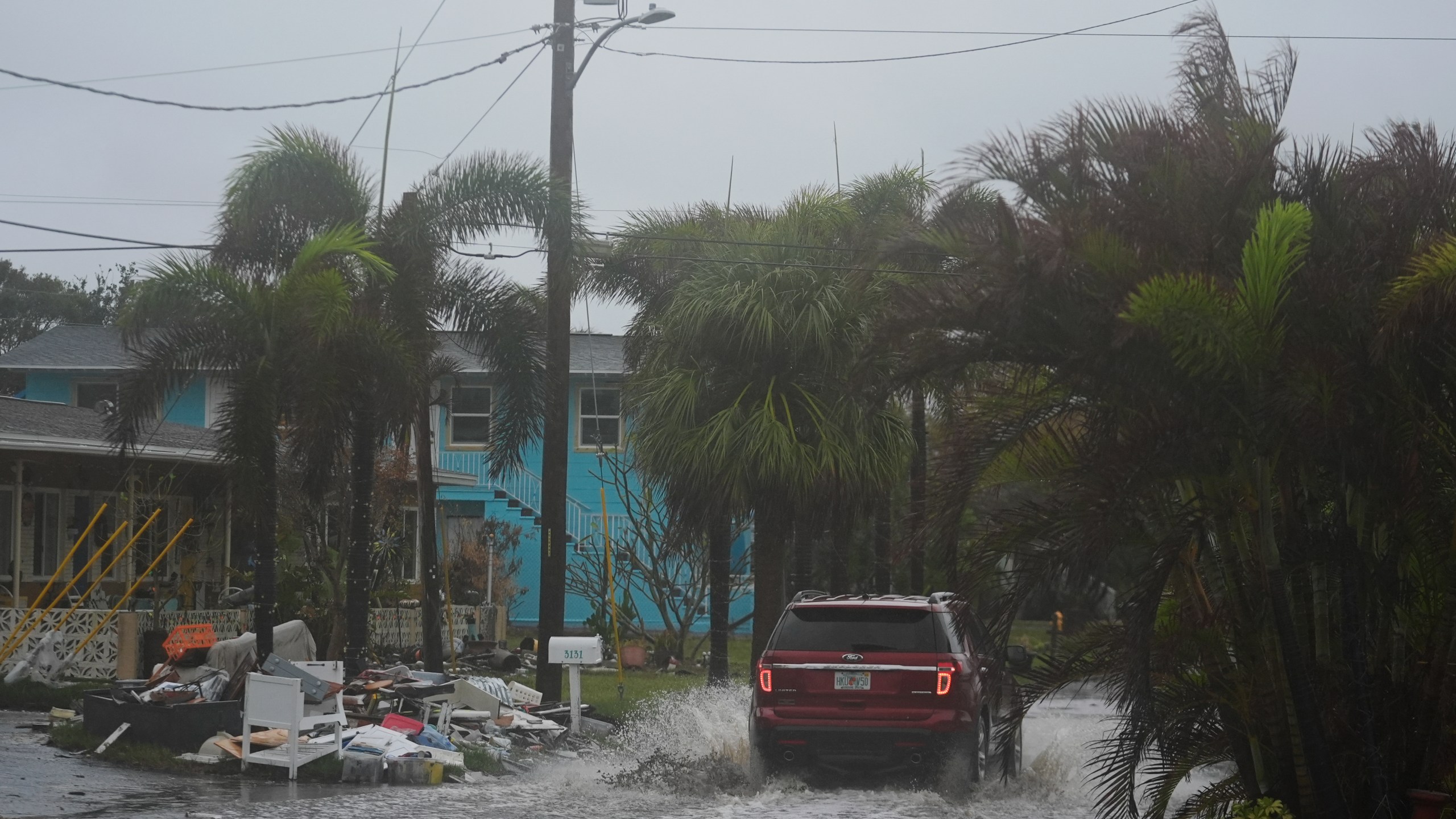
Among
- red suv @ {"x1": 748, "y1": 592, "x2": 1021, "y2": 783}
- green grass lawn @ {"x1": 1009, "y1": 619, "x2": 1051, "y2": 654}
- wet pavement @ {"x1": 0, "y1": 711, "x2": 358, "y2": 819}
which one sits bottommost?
wet pavement @ {"x1": 0, "y1": 711, "x2": 358, "y2": 819}

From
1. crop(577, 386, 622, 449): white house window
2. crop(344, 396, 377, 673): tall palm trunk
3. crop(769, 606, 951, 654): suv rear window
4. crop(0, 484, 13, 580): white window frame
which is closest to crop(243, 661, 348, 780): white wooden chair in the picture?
crop(344, 396, 377, 673): tall palm trunk

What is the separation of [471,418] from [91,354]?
8674 millimetres

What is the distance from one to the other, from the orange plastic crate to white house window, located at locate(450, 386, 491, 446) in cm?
1962

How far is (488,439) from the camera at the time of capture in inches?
1359

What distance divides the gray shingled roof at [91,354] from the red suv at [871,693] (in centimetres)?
2098

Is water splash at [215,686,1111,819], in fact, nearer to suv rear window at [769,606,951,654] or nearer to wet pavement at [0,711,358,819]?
wet pavement at [0,711,358,819]

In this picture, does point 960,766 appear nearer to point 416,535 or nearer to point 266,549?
point 266,549

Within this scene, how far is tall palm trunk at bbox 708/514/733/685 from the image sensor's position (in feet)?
68.3

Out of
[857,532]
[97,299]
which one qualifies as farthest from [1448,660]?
[97,299]

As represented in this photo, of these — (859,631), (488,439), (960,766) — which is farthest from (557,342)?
(488,439)

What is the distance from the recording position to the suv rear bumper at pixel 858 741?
12047mm

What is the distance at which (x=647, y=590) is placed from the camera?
3491 cm

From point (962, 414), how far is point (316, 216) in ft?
35.1

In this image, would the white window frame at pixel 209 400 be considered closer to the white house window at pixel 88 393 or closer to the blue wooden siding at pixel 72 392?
the blue wooden siding at pixel 72 392
